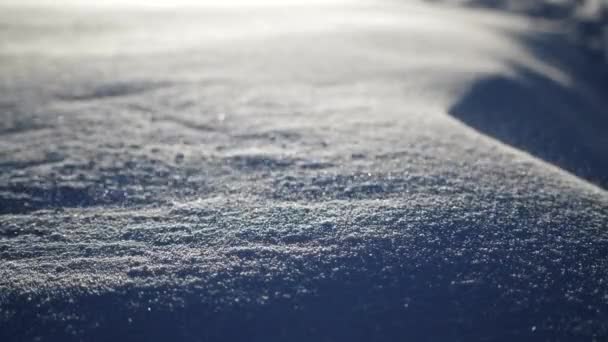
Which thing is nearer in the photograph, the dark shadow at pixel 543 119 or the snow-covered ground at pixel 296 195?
the snow-covered ground at pixel 296 195

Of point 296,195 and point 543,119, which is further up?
point 543,119

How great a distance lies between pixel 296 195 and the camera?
128 cm

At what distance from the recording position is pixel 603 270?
3.49ft

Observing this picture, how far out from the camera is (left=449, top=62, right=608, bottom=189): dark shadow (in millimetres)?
1620

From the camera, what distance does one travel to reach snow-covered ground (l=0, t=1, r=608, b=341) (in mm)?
951

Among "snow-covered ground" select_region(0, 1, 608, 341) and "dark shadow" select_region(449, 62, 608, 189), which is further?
"dark shadow" select_region(449, 62, 608, 189)

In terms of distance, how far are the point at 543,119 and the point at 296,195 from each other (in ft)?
3.53

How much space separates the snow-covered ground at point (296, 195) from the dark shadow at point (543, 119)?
0.03 ft

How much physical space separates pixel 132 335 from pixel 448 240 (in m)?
0.67

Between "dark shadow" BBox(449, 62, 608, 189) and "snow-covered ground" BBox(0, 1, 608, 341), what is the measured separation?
10 millimetres

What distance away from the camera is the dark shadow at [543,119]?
162 centimetres

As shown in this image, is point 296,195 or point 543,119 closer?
point 296,195

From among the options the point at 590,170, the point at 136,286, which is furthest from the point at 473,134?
the point at 136,286

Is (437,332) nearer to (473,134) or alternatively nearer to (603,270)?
(603,270)
